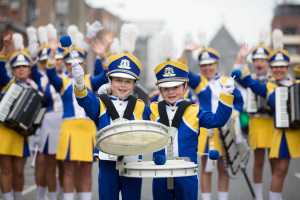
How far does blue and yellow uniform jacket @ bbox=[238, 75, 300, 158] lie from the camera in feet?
24.9

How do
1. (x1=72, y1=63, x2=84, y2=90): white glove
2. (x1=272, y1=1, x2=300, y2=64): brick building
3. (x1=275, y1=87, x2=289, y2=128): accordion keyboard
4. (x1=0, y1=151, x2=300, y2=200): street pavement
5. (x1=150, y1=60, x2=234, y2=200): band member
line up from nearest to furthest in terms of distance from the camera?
(x1=72, y1=63, x2=84, y2=90): white glove, (x1=150, y1=60, x2=234, y2=200): band member, (x1=275, y1=87, x2=289, y2=128): accordion keyboard, (x1=0, y1=151, x2=300, y2=200): street pavement, (x1=272, y1=1, x2=300, y2=64): brick building

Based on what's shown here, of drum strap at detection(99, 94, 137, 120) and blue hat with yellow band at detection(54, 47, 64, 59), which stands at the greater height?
blue hat with yellow band at detection(54, 47, 64, 59)

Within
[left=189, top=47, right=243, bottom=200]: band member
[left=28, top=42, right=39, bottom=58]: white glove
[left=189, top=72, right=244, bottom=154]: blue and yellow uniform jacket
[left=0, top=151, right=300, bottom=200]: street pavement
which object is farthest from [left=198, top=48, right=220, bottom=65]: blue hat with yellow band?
[left=28, top=42, right=39, bottom=58]: white glove

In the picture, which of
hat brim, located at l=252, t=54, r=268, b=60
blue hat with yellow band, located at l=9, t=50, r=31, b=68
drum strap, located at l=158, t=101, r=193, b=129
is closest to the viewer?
drum strap, located at l=158, t=101, r=193, b=129

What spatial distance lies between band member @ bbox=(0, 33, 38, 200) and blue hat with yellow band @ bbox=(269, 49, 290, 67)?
135 inches

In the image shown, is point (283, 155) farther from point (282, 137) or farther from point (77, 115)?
point (77, 115)

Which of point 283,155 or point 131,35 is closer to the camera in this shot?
point 131,35

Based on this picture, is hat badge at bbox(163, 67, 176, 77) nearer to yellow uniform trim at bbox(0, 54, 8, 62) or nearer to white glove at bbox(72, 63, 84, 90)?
white glove at bbox(72, 63, 84, 90)

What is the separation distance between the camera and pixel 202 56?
8281 mm

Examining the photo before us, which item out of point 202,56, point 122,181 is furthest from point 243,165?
point 122,181

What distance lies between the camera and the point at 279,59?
26.5 feet

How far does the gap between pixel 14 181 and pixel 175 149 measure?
3.74 m

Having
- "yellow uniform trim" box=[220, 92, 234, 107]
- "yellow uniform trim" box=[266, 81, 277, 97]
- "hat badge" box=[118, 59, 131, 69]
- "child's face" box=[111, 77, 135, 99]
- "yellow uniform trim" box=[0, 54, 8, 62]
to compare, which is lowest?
"yellow uniform trim" box=[220, 92, 234, 107]

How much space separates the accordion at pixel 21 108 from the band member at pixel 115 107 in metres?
2.93
